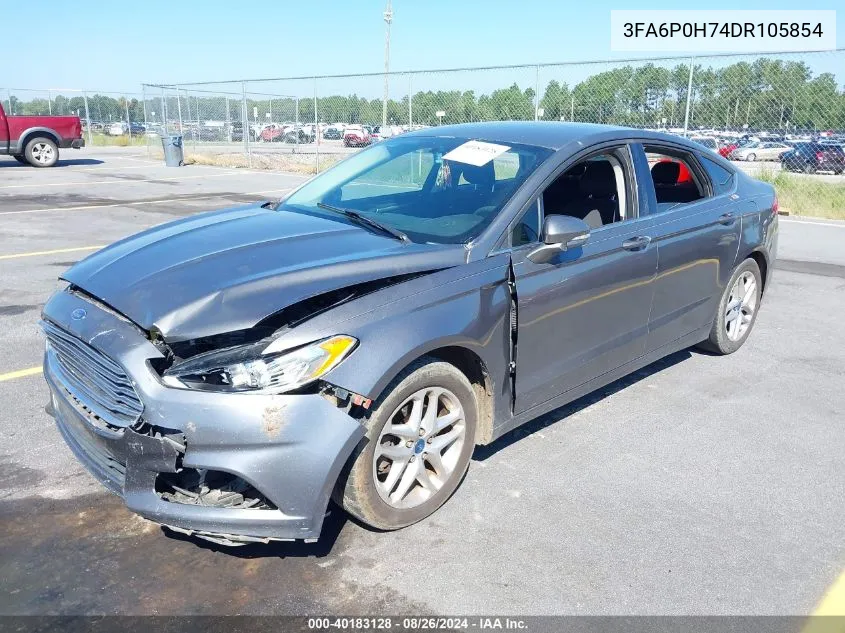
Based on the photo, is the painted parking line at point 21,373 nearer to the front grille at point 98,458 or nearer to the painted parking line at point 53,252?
the front grille at point 98,458

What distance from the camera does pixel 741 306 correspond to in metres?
5.54

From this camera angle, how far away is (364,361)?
2.73m

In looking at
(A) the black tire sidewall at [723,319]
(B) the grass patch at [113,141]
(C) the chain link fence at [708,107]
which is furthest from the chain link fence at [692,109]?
(B) the grass patch at [113,141]

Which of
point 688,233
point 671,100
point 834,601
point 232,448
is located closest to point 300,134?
point 671,100

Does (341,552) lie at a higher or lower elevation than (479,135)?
lower

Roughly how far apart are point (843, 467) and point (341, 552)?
8.86 feet

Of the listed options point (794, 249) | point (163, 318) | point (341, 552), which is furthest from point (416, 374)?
point (794, 249)

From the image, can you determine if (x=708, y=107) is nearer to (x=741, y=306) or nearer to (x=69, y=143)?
(x=741, y=306)

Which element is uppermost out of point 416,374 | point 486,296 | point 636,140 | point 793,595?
point 636,140

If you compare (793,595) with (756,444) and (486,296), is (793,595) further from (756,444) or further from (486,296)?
(486,296)

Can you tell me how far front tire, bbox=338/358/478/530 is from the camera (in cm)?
287

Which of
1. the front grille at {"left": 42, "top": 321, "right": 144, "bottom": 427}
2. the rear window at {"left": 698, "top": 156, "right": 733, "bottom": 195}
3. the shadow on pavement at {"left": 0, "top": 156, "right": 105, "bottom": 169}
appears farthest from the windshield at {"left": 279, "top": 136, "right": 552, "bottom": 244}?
the shadow on pavement at {"left": 0, "top": 156, "right": 105, "bottom": 169}

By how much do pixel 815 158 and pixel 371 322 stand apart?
13.9m

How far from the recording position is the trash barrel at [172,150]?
919 inches
